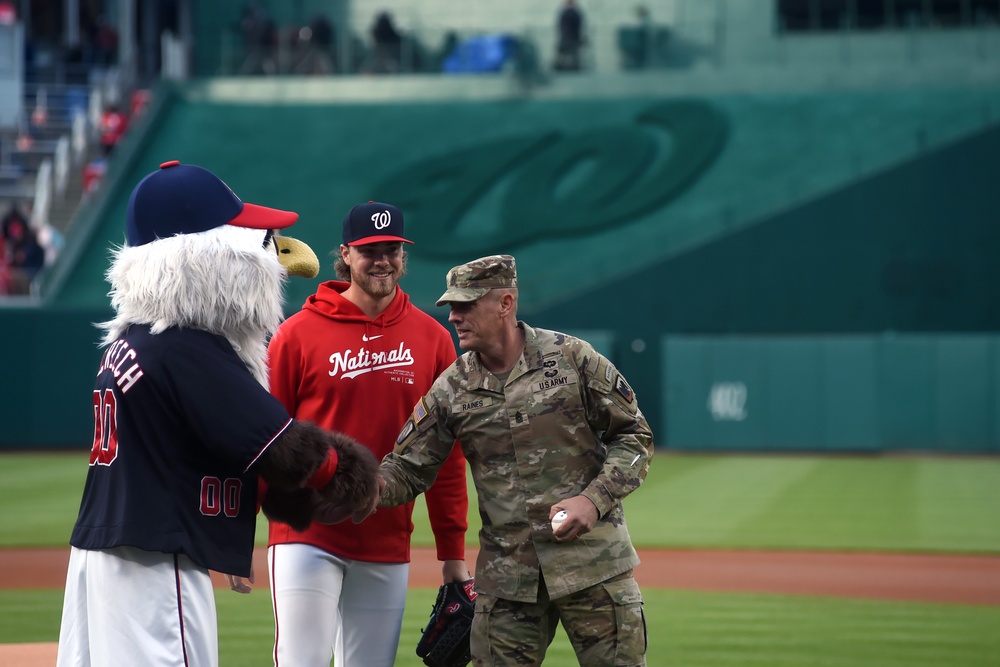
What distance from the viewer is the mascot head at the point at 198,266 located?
11.8 ft

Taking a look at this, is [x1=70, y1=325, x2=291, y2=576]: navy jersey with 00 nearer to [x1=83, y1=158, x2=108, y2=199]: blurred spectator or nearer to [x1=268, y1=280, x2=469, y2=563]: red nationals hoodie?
[x1=268, y1=280, x2=469, y2=563]: red nationals hoodie

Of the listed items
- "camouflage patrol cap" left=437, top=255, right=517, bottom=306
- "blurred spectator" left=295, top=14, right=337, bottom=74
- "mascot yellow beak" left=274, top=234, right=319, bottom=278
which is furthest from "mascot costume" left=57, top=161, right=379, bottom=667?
"blurred spectator" left=295, top=14, right=337, bottom=74

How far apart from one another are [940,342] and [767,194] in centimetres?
627

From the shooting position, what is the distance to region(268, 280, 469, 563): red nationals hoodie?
4.96 metres

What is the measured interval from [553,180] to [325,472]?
24.9 meters

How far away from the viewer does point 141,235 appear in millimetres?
3752

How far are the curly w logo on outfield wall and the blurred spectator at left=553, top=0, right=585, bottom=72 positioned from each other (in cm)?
232

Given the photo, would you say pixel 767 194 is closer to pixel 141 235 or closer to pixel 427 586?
pixel 427 586

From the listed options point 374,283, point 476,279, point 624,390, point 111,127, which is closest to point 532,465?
point 624,390

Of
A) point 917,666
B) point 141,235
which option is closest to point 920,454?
point 917,666

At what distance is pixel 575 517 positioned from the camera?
14.1 feet

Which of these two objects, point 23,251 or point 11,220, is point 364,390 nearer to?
point 23,251

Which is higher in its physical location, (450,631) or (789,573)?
(450,631)

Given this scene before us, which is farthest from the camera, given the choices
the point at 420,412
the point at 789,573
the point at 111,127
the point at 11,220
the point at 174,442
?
the point at 111,127
